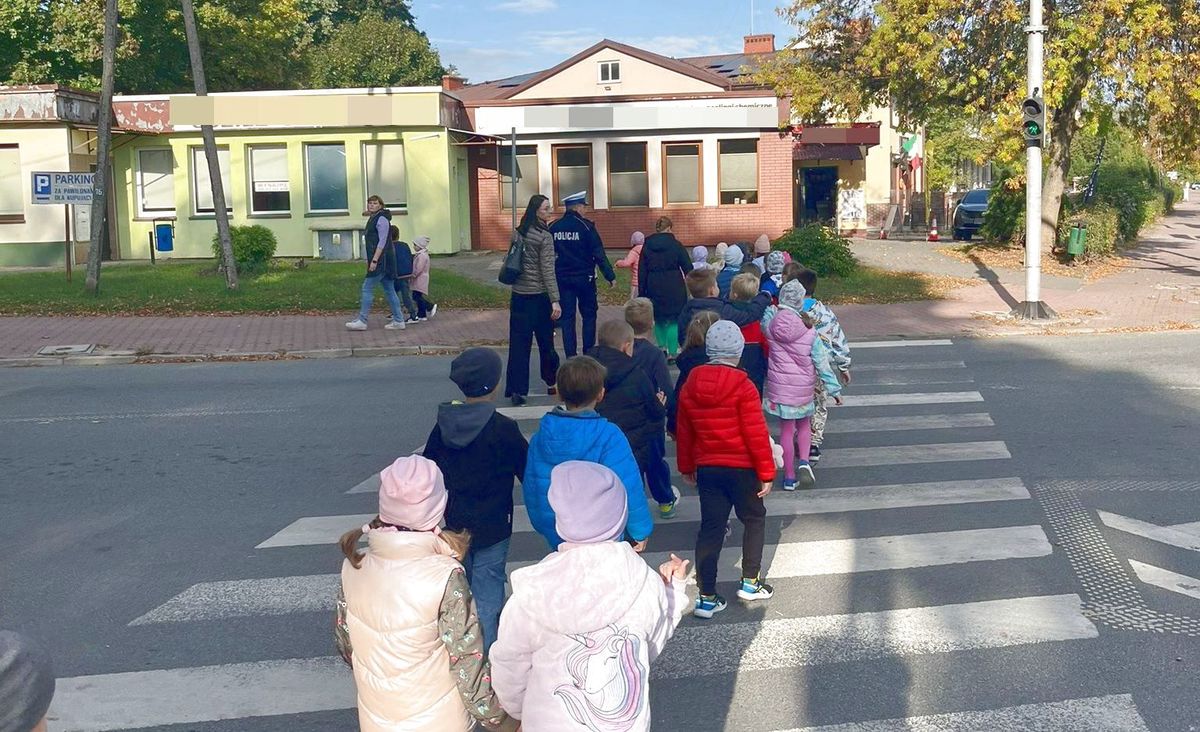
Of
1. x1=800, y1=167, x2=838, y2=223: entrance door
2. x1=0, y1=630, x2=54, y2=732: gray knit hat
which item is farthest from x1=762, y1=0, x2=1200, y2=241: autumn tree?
x1=0, y1=630, x2=54, y2=732: gray knit hat

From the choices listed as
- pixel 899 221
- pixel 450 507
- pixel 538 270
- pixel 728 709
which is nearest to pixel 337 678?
pixel 450 507

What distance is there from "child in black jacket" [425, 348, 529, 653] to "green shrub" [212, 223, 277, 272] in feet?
63.5

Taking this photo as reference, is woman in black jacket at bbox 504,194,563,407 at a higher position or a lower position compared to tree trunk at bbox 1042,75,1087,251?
lower

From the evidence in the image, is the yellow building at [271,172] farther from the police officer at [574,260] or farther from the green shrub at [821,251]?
the police officer at [574,260]

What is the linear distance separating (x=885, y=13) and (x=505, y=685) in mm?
23240

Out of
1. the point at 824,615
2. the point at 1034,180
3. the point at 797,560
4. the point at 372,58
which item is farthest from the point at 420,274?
the point at 372,58

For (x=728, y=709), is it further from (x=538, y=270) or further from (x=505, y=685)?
(x=538, y=270)

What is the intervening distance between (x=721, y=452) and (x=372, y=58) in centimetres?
4526

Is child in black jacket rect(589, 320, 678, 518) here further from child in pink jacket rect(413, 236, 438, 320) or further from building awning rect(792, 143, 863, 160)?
building awning rect(792, 143, 863, 160)

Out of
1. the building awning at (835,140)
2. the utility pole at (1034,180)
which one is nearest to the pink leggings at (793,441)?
the utility pole at (1034,180)

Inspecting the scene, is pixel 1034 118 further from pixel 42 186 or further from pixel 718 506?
pixel 42 186

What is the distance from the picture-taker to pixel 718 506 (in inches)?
244

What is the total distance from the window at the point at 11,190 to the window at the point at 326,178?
6400 millimetres

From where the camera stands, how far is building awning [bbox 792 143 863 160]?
3809 cm
